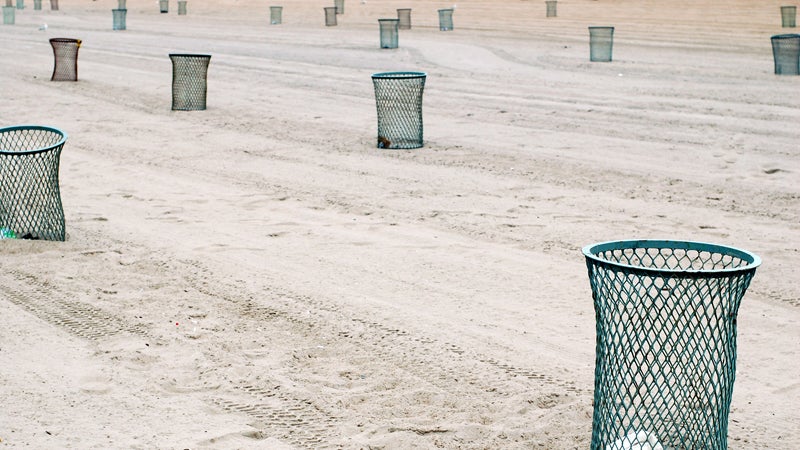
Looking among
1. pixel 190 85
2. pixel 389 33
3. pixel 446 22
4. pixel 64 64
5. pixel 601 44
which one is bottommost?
pixel 190 85

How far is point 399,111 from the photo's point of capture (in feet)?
40.7

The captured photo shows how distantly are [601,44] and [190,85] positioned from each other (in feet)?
34.2

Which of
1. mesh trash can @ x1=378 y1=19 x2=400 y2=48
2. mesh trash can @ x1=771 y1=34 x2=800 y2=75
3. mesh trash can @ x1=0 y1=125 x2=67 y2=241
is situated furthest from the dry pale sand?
mesh trash can @ x1=378 y1=19 x2=400 y2=48

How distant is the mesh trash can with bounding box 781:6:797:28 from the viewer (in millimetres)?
29344

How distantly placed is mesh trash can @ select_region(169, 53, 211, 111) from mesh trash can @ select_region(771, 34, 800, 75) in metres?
10.6

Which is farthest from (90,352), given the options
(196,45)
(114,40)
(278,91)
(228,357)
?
(114,40)

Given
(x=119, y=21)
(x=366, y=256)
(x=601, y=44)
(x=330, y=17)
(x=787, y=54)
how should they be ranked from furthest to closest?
(x=330, y=17)
(x=119, y=21)
(x=601, y=44)
(x=787, y=54)
(x=366, y=256)

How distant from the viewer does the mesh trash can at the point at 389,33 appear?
2662 centimetres

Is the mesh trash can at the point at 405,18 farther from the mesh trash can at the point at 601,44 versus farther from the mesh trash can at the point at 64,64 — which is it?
the mesh trash can at the point at 64,64

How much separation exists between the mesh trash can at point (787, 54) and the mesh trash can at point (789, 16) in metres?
10.2

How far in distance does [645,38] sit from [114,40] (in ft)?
49.9

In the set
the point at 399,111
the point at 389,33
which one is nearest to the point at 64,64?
the point at 389,33

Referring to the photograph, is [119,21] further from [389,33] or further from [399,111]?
[399,111]

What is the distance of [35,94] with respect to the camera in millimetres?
18078
